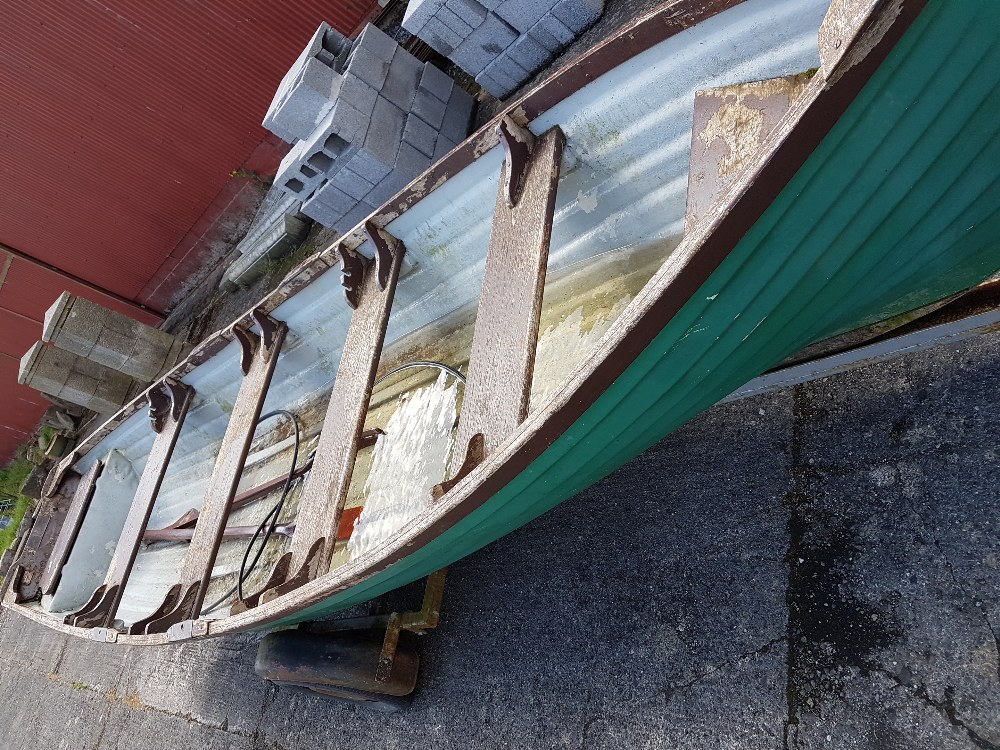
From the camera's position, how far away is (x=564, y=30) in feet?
12.8

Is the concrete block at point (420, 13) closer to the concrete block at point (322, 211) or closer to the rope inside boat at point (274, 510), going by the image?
the concrete block at point (322, 211)

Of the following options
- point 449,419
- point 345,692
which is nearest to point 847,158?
point 449,419

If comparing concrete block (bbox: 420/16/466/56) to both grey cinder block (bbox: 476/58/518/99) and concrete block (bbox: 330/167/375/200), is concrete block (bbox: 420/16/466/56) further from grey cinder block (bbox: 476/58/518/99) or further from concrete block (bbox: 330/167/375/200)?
concrete block (bbox: 330/167/375/200)

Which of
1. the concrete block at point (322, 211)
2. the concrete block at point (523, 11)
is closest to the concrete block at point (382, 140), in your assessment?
the concrete block at point (322, 211)

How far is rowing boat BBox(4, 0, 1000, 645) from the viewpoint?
1.41 meters

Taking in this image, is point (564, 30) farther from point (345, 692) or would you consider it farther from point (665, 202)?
point (345, 692)

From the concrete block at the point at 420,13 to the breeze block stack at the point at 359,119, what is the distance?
1.23ft

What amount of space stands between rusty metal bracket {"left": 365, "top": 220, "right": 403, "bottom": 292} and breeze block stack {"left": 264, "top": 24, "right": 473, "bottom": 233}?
1277 mm

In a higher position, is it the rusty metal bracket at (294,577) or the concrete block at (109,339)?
the concrete block at (109,339)

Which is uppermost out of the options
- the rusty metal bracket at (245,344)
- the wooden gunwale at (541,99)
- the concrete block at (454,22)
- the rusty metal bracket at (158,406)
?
the concrete block at (454,22)

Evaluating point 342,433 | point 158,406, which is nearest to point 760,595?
point 342,433

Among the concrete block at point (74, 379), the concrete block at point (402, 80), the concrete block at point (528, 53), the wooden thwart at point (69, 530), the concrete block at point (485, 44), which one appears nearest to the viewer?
the concrete block at point (485, 44)

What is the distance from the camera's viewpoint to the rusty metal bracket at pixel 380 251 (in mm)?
2992

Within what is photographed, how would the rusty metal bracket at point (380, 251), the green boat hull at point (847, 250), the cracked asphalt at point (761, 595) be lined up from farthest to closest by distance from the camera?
the rusty metal bracket at point (380, 251) → the cracked asphalt at point (761, 595) → the green boat hull at point (847, 250)
